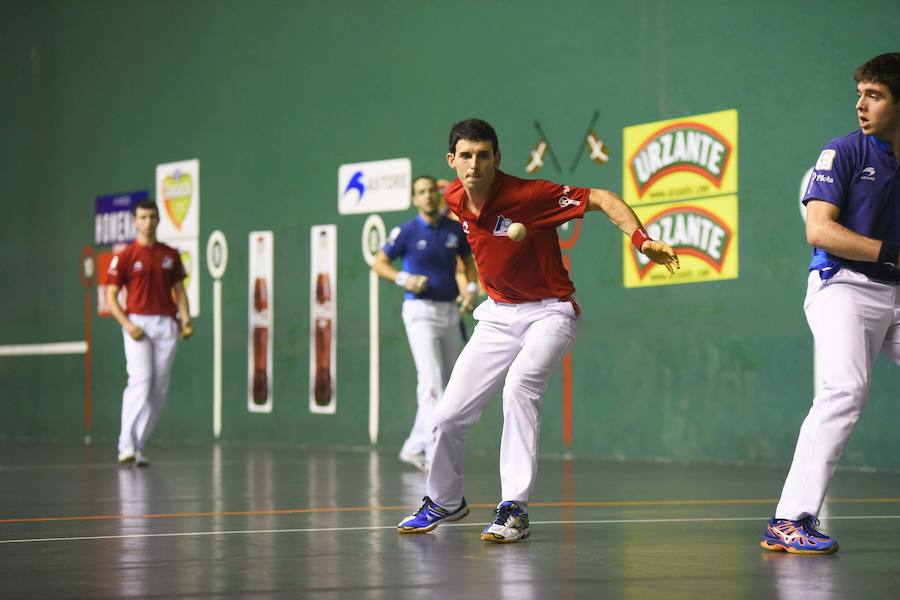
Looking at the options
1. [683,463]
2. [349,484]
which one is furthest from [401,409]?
[349,484]

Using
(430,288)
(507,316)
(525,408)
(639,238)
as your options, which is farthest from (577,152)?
(639,238)

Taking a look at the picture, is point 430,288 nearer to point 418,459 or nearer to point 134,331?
point 418,459

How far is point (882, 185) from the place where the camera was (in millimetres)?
5078

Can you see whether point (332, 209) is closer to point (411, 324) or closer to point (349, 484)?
point (411, 324)

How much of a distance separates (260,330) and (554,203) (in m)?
8.69

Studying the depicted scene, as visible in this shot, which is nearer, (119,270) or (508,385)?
(508,385)

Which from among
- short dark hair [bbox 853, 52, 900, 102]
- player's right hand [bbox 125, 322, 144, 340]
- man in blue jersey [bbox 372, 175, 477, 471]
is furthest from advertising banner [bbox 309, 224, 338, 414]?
short dark hair [bbox 853, 52, 900, 102]

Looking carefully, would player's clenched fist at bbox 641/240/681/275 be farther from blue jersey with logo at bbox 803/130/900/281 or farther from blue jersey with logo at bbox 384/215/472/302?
blue jersey with logo at bbox 384/215/472/302

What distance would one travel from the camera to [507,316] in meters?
5.75

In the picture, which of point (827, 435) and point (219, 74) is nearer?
point (827, 435)

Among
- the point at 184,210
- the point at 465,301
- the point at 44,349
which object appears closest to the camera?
the point at 465,301

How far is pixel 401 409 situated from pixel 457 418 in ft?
22.6

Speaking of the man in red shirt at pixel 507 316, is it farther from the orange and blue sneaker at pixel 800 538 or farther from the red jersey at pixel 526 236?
the orange and blue sneaker at pixel 800 538

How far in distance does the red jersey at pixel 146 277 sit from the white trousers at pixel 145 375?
0.26 ft
